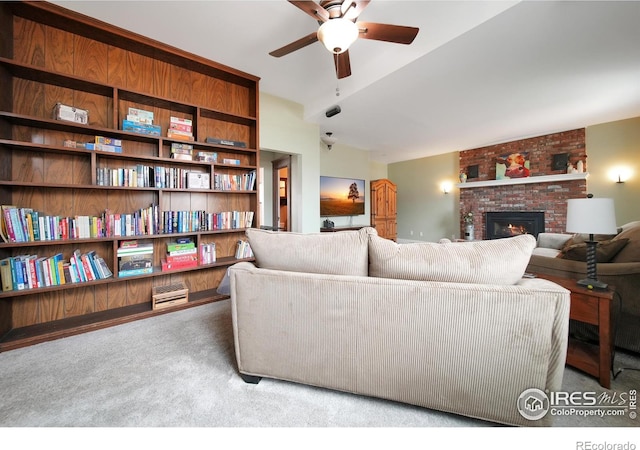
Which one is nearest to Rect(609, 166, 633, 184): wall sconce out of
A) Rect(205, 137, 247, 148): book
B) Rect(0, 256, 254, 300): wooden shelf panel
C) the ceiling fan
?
the ceiling fan

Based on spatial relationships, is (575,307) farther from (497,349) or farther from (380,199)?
(380,199)

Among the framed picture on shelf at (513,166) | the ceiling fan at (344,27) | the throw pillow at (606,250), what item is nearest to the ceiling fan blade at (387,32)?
the ceiling fan at (344,27)

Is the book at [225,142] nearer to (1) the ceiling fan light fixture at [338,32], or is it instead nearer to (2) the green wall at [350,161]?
(2) the green wall at [350,161]

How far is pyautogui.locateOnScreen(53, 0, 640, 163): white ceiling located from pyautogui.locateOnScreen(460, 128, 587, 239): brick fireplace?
2.28ft

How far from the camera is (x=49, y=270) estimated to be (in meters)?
1.89

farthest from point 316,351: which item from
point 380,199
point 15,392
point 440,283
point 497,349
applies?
point 380,199

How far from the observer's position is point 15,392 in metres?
1.28

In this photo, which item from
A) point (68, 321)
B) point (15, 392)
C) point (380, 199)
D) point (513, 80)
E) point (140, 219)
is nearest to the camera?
point (15, 392)

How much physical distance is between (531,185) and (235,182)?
603 centimetres

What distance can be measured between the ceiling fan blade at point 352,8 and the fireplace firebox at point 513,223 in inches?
220

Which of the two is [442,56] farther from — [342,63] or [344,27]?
[344,27]

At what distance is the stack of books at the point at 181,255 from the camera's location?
243 cm

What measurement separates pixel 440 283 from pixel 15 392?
2.28 meters

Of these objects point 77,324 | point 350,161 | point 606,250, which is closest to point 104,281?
point 77,324
